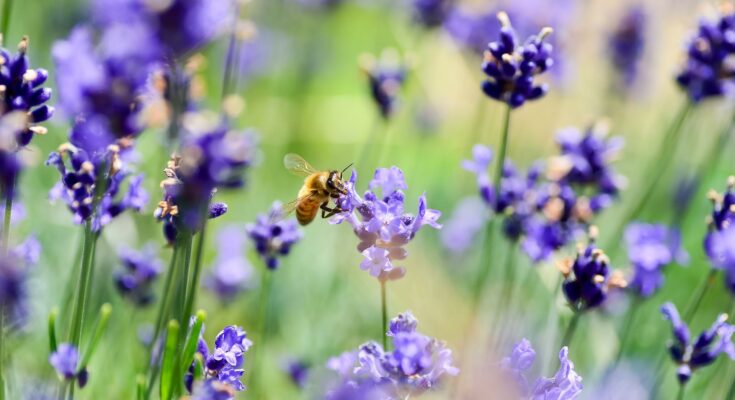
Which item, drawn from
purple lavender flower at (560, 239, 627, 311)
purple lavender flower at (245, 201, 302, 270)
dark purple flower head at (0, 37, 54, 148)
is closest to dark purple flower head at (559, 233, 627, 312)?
purple lavender flower at (560, 239, 627, 311)

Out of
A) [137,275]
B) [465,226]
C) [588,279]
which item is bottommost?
[588,279]

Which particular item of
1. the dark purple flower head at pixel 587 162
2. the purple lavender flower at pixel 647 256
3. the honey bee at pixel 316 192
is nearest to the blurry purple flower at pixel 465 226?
the dark purple flower head at pixel 587 162

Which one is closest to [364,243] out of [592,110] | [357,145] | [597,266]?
[597,266]

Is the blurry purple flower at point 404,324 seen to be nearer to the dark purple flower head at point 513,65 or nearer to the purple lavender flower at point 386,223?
the purple lavender flower at point 386,223

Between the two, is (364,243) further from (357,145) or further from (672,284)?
(357,145)

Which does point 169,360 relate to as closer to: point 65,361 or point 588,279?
point 65,361

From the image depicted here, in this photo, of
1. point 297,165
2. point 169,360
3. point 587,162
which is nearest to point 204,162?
point 169,360

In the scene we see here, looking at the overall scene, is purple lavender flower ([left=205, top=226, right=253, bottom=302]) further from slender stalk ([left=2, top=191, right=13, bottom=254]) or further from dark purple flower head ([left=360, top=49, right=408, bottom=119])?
slender stalk ([left=2, top=191, right=13, bottom=254])

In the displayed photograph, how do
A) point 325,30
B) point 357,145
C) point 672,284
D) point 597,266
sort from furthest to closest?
1. point 325,30
2. point 357,145
3. point 672,284
4. point 597,266
